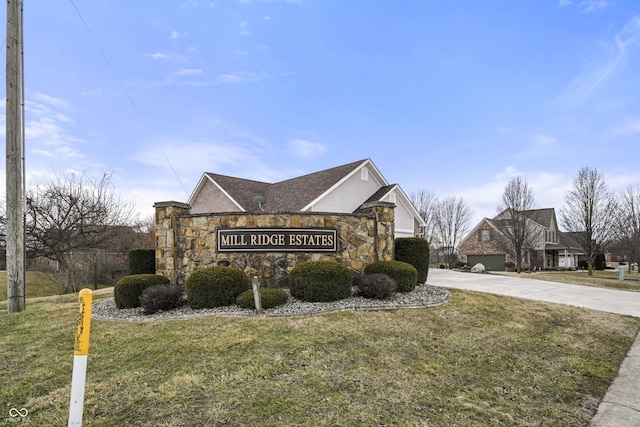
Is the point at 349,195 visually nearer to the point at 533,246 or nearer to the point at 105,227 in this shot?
the point at 105,227

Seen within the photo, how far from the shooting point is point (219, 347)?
5184 millimetres

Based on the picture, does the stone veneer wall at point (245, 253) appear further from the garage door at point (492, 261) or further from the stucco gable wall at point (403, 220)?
the garage door at point (492, 261)

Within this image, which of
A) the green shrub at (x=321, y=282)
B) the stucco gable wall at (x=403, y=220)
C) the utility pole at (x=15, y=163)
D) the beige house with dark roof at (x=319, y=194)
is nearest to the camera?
the green shrub at (x=321, y=282)

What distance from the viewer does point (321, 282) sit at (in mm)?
7945

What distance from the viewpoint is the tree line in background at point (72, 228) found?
19641mm

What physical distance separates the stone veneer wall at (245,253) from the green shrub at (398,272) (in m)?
0.66

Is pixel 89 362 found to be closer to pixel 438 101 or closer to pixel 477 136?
pixel 438 101

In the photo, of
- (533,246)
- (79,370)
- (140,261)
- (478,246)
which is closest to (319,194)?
(140,261)

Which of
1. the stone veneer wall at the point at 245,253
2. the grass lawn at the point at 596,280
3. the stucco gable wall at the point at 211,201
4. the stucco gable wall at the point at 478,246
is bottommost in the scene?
the grass lawn at the point at 596,280

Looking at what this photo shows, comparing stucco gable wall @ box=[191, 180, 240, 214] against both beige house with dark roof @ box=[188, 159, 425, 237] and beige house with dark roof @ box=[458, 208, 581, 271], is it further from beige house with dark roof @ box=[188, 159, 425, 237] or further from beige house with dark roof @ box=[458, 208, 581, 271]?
beige house with dark roof @ box=[458, 208, 581, 271]

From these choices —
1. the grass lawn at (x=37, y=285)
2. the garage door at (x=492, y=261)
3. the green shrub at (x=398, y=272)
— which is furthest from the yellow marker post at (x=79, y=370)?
the garage door at (x=492, y=261)

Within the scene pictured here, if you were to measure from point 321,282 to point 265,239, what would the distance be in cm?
210

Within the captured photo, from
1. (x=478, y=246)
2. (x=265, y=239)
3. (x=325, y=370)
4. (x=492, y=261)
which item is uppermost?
(x=265, y=239)

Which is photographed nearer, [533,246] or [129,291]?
[129,291]
